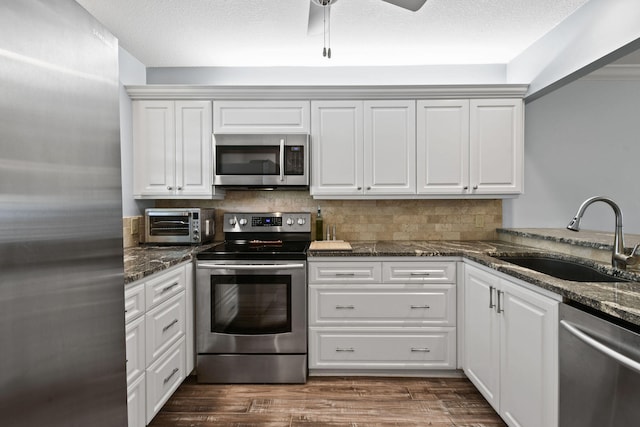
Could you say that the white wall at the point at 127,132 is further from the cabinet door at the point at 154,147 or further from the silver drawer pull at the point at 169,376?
the silver drawer pull at the point at 169,376

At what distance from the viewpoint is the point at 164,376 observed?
201 centimetres

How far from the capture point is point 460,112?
2.79 m

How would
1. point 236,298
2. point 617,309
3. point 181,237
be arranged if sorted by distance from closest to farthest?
point 617,309, point 236,298, point 181,237

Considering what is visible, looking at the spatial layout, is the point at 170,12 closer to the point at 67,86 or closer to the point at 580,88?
A: the point at 67,86

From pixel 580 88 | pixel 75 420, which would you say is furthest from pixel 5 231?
pixel 580 88

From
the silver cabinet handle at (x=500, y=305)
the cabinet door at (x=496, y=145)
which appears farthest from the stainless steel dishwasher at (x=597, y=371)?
the cabinet door at (x=496, y=145)

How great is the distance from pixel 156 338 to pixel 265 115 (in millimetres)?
1802

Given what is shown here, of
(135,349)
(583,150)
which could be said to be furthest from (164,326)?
(583,150)

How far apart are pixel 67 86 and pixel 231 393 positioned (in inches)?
87.2

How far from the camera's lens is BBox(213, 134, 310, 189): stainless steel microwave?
276 centimetres

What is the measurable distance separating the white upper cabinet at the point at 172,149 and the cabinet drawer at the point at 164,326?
3.25 feet

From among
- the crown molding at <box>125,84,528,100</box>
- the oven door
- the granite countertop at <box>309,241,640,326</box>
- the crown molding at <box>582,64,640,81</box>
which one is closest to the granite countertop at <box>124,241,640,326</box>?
the granite countertop at <box>309,241,640,326</box>

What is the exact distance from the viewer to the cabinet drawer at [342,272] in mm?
2477

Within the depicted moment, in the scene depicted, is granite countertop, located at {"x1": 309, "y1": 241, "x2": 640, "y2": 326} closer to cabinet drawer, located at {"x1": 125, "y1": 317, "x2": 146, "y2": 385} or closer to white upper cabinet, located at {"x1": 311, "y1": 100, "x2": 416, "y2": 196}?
white upper cabinet, located at {"x1": 311, "y1": 100, "x2": 416, "y2": 196}
